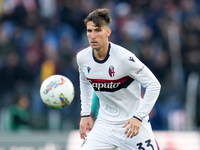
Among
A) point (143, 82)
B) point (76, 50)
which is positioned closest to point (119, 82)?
point (143, 82)

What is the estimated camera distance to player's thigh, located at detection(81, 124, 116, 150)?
21.2 ft

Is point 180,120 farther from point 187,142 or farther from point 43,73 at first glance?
point 43,73

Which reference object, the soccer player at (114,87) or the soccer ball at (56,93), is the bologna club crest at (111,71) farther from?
the soccer ball at (56,93)

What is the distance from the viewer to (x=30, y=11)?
15078 mm

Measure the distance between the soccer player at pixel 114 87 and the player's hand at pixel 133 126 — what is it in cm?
6

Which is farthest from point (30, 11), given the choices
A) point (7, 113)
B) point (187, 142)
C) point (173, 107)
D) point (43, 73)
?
point (187, 142)

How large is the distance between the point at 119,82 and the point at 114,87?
3.5 inches

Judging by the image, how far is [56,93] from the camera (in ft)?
22.5

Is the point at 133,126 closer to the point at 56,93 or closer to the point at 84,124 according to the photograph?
the point at 84,124

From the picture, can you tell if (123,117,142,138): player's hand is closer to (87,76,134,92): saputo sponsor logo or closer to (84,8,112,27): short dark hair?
(87,76,134,92): saputo sponsor logo

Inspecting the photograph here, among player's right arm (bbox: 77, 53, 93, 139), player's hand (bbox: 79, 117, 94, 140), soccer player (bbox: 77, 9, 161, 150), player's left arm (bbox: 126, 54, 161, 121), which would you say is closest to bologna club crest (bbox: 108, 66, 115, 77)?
soccer player (bbox: 77, 9, 161, 150)

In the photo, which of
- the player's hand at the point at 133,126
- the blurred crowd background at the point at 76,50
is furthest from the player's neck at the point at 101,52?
the blurred crowd background at the point at 76,50

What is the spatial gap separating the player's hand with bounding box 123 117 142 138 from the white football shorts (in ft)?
1.20

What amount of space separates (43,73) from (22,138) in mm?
3083
